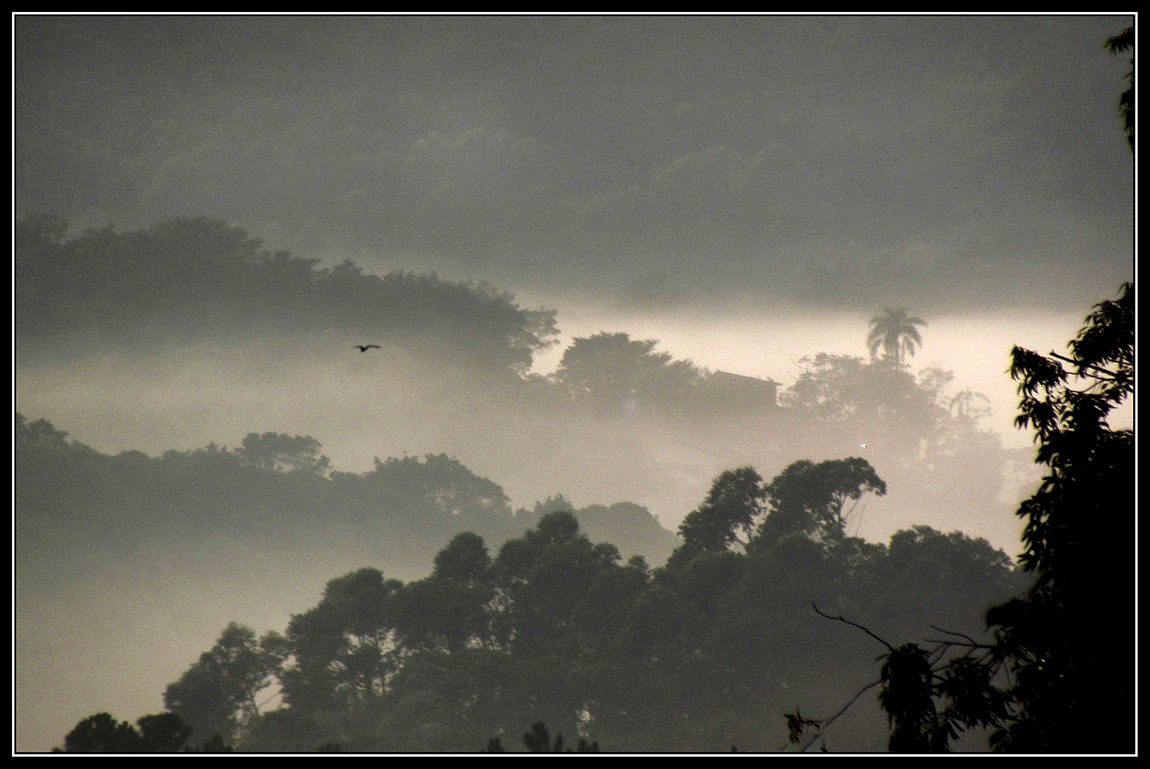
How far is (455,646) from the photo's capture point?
157ft

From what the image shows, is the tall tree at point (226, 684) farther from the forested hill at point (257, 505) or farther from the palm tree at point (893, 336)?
the palm tree at point (893, 336)

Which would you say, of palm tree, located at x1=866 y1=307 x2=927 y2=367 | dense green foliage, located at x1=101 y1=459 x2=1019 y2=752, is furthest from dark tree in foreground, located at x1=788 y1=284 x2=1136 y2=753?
palm tree, located at x1=866 y1=307 x2=927 y2=367

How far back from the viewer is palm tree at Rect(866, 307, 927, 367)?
565 ft

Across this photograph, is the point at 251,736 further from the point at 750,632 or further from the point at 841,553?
the point at 841,553

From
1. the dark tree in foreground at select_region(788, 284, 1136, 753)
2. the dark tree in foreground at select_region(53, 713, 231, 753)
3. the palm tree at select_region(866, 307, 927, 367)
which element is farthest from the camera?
the palm tree at select_region(866, 307, 927, 367)

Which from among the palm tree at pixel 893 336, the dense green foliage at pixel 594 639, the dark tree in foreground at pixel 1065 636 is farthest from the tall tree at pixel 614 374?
the dark tree in foreground at pixel 1065 636

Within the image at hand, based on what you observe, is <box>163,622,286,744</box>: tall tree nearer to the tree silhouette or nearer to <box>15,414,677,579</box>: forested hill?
the tree silhouette

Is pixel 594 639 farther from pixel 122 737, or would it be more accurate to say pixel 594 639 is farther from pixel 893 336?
pixel 893 336

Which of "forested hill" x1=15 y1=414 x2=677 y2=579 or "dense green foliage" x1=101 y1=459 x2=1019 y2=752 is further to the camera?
"forested hill" x1=15 y1=414 x2=677 y2=579

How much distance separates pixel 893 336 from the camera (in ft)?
568

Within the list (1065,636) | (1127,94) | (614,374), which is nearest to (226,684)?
(1065,636)

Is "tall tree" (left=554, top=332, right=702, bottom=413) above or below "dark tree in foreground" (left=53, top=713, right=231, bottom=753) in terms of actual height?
above

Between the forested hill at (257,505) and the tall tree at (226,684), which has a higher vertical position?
the forested hill at (257,505)

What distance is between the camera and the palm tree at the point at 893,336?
172 m
